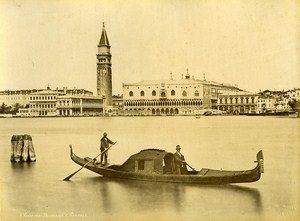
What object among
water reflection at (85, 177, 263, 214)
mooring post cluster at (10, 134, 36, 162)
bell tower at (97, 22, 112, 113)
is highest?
bell tower at (97, 22, 112, 113)

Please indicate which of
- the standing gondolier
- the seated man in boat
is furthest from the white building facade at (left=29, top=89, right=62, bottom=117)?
the seated man in boat

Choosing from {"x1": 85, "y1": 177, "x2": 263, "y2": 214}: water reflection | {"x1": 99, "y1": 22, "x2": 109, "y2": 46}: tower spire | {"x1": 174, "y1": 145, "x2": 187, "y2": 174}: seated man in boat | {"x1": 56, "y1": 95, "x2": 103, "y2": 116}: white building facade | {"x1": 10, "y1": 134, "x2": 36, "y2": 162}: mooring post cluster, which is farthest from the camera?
{"x1": 56, "y1": 95, "x2": 103, "y2": 116}: white building facade

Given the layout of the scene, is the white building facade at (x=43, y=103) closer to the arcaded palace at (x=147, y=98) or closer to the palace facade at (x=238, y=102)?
the arcaded palace at (x=147, y=98)

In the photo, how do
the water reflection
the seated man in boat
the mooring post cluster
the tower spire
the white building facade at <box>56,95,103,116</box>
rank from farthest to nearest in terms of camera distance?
the white building facade at <box>56,95,103,116</box>
the mooring post cluster
the tower spire
the seated man in boat
the water reflection

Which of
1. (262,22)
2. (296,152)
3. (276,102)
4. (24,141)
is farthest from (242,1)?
(24,141)

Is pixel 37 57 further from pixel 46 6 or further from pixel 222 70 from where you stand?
pixel 222 70

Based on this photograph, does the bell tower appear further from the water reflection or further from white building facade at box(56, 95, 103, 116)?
the water reflection

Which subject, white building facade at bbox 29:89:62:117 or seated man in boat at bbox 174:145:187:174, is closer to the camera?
seated man in boat at bbox 174:145:187:174

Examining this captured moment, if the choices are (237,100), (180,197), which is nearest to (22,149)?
(180,197)
